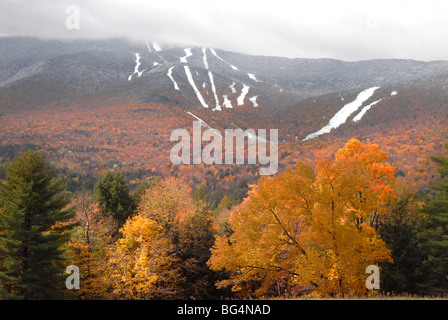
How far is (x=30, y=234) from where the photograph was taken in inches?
691

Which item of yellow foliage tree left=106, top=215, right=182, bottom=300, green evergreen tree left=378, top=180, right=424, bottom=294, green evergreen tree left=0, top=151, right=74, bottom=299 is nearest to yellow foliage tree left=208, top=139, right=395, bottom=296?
green evergreen tree left=378, top=180, right=424, bottom=294

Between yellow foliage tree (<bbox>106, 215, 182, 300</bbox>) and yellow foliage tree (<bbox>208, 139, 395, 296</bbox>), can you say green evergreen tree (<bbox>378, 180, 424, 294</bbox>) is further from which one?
yellow foliage tree (<bbox>106, 215, 182, 300</bbox>)

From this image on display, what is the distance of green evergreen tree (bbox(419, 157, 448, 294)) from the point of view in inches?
814

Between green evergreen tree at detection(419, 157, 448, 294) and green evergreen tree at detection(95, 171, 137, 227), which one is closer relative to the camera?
green evergreen tree at detection(419, 157, 448, 294)

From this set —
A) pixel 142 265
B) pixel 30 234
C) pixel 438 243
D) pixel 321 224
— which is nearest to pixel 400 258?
pixel 438 243

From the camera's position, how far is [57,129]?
199500mm

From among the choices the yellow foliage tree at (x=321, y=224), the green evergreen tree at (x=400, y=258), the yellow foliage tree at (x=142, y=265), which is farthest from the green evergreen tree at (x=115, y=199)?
the green evergreen tree at (x=400, y=258)

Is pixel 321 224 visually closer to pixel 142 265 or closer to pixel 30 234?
pixel 142 265

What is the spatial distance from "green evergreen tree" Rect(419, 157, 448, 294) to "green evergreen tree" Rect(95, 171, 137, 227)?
94.0 ft

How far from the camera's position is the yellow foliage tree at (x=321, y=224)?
53.0ft

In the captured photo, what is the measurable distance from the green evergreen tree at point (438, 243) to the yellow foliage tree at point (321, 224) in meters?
4.69

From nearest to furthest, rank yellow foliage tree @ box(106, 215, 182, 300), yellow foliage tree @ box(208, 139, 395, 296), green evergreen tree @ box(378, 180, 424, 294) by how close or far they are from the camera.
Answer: yellow foliage tree @ box(208, 139, 395, 296), green evergreen tree @ box(378, 180, 424, 294), yellow foliage tree @ box(106, 215, 182, 300)

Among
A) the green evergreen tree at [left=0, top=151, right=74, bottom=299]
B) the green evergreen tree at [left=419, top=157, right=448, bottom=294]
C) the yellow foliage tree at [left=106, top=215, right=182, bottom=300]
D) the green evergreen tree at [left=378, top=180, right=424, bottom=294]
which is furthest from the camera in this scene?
the yellow foliage tree at [left=106, top=215, right=182, bottom=300]

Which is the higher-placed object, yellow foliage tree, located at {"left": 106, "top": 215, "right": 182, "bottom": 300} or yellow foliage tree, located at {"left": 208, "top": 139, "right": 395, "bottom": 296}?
yellow foliage tree, located at {"left": 208, "top": 139, "right": 395, "bottom": 296}
